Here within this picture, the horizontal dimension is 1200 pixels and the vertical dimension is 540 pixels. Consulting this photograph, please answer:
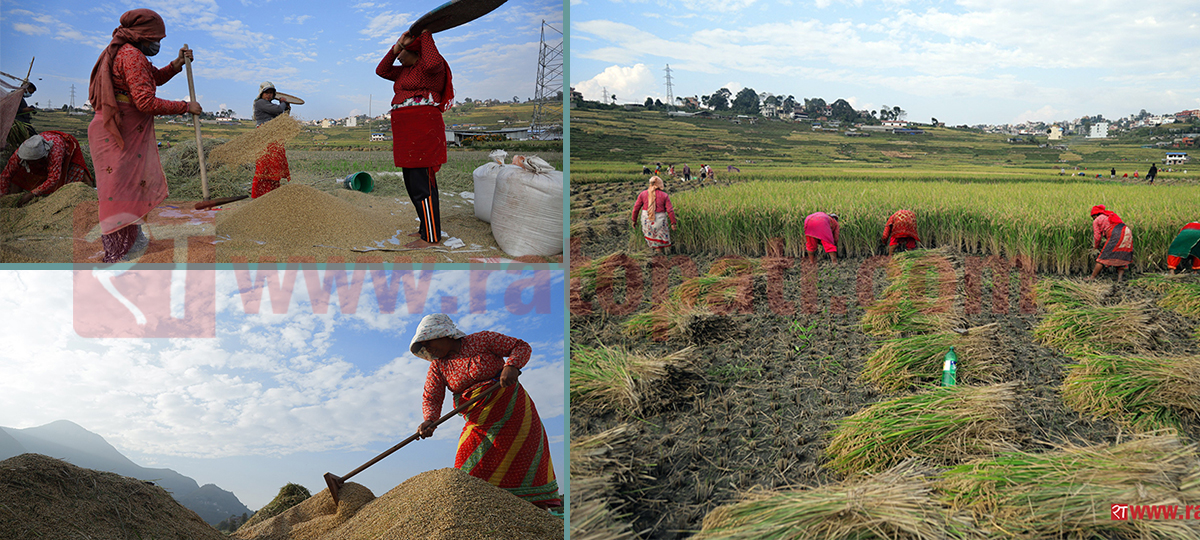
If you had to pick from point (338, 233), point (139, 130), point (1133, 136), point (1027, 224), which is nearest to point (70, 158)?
point (139, 130)

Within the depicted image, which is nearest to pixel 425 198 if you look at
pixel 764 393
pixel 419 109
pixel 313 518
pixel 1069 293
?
pixel 419 109

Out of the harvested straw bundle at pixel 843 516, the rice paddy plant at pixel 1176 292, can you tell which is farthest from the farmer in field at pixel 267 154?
the rice paddy plant at pixel 1176 292

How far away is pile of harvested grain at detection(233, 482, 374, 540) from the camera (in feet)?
8.02

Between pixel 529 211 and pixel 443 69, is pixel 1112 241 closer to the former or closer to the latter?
pixel 529 211

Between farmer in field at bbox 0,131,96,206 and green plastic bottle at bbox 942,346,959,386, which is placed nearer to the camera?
green plastic bottle at bbox 942,346,959,386

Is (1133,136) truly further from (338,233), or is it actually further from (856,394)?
(338,233)

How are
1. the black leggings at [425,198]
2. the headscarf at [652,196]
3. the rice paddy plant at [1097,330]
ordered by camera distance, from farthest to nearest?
the headscarf at [652,196] → the black leggings at [425,198] → the rice paddy plant at [1097,330]

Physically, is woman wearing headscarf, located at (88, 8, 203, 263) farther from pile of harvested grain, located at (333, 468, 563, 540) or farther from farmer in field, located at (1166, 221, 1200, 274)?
farmer in field, located at (1166, 221, 1200, 274)

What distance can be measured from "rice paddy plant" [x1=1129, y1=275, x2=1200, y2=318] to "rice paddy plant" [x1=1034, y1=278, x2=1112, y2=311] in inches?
14.5

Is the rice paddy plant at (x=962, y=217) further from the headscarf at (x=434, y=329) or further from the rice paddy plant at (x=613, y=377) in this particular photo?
the headscarf at (x=434, y=329)

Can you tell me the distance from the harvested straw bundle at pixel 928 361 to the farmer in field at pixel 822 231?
1807 mm

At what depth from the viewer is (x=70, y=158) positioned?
520cm

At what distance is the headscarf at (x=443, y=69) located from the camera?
3795 millimetres

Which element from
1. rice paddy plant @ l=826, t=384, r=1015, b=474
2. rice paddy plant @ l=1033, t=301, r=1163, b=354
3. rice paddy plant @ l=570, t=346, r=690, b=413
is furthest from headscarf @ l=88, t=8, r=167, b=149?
rice paddy plant @ l=1033, t=301, r=1163, b=354
